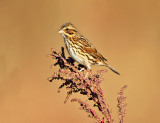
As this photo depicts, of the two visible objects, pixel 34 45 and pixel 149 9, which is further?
pixel 149 9

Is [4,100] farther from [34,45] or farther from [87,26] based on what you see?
[87,26]

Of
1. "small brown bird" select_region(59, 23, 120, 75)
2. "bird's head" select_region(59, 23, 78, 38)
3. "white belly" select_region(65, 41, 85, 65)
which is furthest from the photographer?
"small brown bird" select_region(59, 23, 120, 75)

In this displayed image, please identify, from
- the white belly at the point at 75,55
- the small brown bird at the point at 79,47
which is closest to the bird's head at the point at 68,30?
the small brown bird at the point at 79,47

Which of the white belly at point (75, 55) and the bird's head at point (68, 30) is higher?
the bird's head at point (68, 30)

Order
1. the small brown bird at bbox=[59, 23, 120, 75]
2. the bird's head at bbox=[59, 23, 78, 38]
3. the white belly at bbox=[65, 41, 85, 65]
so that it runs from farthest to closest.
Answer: the small brown bird at bbox=[59, 23, 120, 75] → the bird's head at bbox=[59, 23, 78, 38] → the white belly at bbox=[65, 41, 85, 65]

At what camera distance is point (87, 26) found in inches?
282

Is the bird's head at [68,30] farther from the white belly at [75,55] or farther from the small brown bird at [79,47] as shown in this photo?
the white belly at [75,55]

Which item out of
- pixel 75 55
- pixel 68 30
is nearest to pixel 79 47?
pixel 68 30

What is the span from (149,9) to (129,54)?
1.33 meters

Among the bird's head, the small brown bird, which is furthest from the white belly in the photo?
the bird's head

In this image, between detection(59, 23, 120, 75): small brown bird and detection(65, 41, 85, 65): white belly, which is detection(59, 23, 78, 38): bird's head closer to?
detection(59, 23, 120, 75): small brown bird

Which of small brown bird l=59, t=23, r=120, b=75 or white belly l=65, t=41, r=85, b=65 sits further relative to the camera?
small brown bird l=59, t=23, r=120, b=75

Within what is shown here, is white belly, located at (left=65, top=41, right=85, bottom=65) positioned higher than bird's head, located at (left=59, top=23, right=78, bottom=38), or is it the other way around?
bird's head, located at (left=59, top=23, right=78, bottom=38)

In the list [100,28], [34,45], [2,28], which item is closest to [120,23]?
[100,28]
